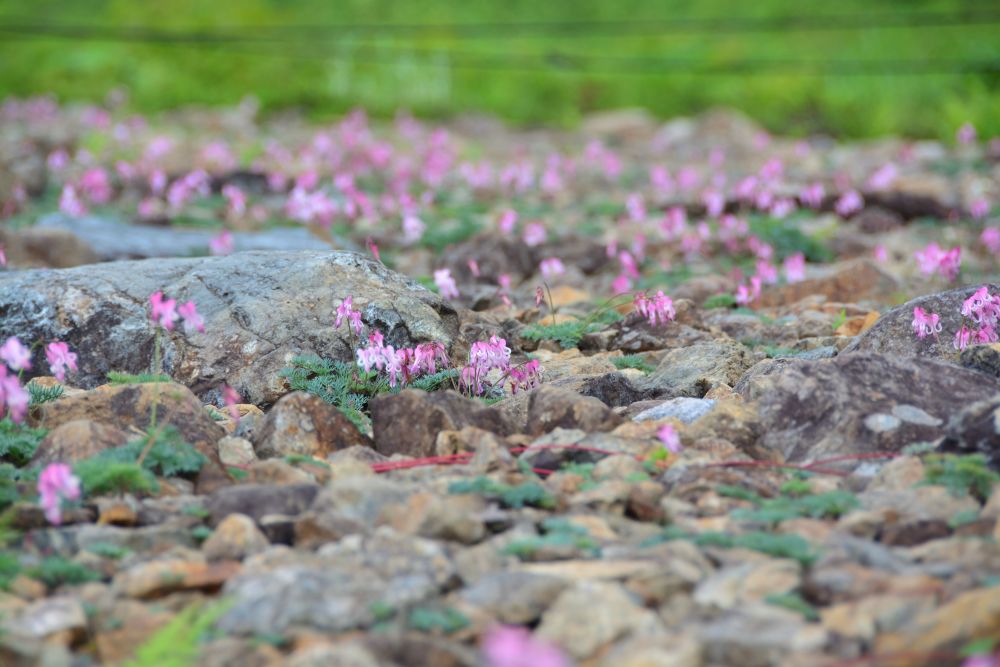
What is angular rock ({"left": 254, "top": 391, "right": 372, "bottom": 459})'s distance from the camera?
14.1ft

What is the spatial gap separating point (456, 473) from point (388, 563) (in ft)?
2.61

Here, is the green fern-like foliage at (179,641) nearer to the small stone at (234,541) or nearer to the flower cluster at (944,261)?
the small stone at (234,541)

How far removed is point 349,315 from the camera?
4.93 metres

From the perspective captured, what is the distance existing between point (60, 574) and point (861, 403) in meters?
2.46

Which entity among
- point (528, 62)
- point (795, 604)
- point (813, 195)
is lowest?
point (795, 604)

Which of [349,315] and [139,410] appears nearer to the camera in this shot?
[139,410]

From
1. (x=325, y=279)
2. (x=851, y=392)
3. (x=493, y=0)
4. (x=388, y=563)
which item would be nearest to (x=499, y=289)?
(x=325, y=279)

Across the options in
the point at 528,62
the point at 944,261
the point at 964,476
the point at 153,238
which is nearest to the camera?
the point at 964,476

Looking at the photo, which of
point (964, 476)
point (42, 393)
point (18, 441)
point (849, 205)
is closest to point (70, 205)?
point (42, 393)

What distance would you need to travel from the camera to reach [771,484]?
387cm

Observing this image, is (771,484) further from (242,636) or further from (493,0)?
(493,0)

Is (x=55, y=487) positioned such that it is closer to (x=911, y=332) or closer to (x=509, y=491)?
(x=509, y=491)

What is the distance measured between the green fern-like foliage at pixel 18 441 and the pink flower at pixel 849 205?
6.84m

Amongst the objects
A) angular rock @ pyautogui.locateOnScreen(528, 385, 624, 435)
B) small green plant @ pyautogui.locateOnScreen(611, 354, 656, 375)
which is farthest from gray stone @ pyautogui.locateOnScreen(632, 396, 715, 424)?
small green plant @ pyautogui.locateOnScreen(611, 354, 656, 375)
